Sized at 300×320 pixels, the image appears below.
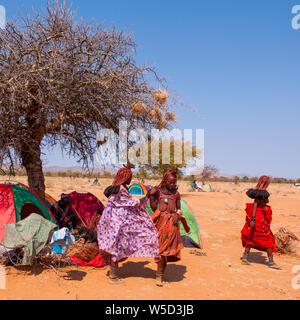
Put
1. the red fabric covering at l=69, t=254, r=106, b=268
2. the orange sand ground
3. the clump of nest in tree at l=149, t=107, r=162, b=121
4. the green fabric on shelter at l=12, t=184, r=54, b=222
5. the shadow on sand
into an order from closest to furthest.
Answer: the orange sand ground
the shadow on sand
the red fabric covering at l=69, t=254, r=106, b=268
the green fabric on shelter at l=12, t=184, r=54, b=222
the clump of nest in tree at l=149, t=107, r=162, b=121

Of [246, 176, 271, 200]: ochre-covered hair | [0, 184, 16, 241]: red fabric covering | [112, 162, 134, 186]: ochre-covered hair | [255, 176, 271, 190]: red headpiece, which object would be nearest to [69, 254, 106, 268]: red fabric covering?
[0, 184, 16, 241]: red fabric covering

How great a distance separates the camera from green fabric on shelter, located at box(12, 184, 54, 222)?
20.9 ft

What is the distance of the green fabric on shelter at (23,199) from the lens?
251 inches

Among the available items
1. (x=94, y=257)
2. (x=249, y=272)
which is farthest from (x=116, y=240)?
(x=249, y=272)

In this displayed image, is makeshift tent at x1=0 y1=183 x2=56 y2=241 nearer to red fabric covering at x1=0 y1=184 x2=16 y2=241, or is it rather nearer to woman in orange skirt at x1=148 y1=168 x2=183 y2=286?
red fabric covering at x1=0 y1=184 x2=16 y2=241

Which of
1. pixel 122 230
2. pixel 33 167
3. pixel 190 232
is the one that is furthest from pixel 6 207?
pixel 190 232

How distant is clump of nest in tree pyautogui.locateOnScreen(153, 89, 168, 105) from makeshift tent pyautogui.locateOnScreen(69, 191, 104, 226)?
300 cm

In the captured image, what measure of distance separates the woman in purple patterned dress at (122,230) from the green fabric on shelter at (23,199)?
189 cm

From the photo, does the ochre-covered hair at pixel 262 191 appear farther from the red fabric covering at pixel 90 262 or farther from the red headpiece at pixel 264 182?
the red fabric covering at pixel 90 262

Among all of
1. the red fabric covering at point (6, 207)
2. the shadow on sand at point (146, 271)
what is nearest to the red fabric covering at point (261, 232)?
the shadow on sand at point (146, 271)

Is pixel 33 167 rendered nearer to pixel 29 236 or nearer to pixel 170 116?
pixel 29 236
